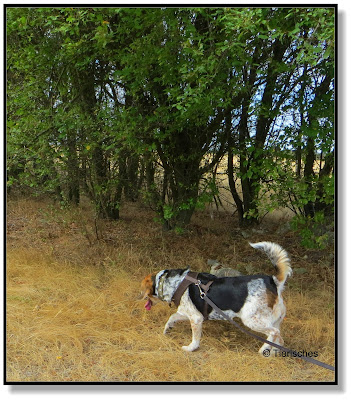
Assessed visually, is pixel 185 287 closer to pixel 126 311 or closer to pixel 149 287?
pixel 149 287

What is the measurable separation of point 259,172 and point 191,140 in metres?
1.95

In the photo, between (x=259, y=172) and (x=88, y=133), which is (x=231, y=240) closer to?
(x=259, y=172)

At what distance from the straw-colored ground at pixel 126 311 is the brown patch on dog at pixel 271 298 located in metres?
0.55

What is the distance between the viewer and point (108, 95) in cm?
728

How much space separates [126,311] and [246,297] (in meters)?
1.85

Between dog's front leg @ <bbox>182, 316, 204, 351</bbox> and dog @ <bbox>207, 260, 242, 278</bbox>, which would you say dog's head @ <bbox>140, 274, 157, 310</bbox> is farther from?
dog @ <bbox>207, 260, 242, 278</bbox>

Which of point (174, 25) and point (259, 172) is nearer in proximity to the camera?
point (174, 25)

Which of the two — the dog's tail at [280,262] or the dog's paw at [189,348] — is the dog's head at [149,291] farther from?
the dog's tail at [280,262]

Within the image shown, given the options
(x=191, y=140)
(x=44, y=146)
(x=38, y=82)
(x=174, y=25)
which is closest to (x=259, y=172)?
(x=191, y=140)

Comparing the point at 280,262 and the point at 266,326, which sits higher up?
the point at 280,262

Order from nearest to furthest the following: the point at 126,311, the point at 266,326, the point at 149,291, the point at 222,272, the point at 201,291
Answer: the point at 266,326 → the point at 201,291 → the point at 149,291 → the point at 126,311 → the point at 222,272

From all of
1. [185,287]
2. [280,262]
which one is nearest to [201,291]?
[185,287]

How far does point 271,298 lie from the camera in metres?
3.91

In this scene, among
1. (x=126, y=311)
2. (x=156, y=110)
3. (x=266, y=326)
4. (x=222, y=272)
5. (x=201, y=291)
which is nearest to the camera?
(x=266, y=326)
